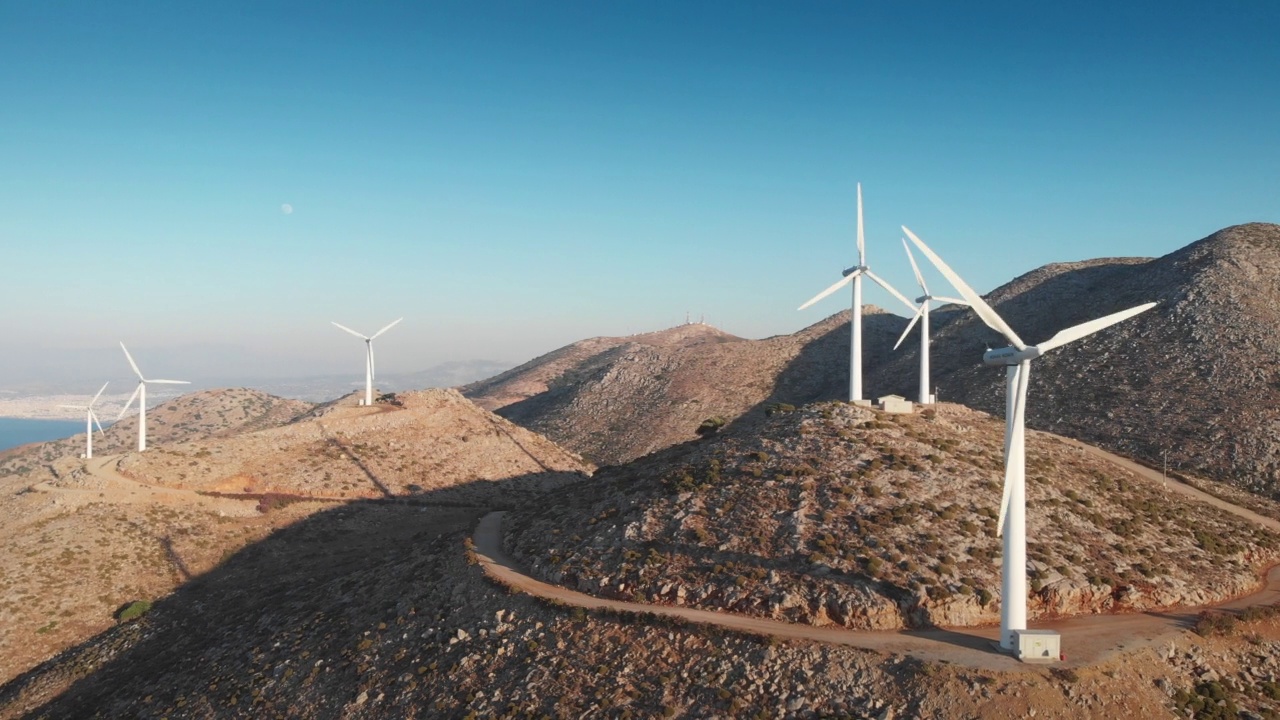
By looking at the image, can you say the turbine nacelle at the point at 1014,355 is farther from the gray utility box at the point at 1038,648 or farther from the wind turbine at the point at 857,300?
the wind turbine at the point at 857,300

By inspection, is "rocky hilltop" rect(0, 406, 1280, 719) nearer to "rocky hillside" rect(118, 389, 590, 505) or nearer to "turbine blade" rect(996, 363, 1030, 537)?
"turbine blade" rect(996, 363, 1030, 537)

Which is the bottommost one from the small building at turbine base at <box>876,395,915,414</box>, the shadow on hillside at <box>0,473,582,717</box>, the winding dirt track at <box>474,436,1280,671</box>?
the shadow on hillside at <box>0,473,582,717</box>

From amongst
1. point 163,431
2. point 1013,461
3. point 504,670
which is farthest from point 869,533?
point 163,431

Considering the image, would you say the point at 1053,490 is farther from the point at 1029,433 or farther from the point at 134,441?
the point at 134,441

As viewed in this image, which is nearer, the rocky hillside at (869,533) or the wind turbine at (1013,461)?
the wind turbine at (1013,461)

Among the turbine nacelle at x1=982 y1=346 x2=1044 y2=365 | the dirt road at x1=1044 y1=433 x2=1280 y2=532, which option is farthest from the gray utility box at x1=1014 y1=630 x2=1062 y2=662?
the dirt road at x1=1044 y1=433 x2=1280 y2=532

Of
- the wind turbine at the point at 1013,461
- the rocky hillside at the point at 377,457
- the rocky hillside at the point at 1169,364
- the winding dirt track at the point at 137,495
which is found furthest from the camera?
the rocky hillside at the point at 377,457

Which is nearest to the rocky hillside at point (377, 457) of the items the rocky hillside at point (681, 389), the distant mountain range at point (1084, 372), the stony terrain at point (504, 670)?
the rocky hillside at point (681, 389)
